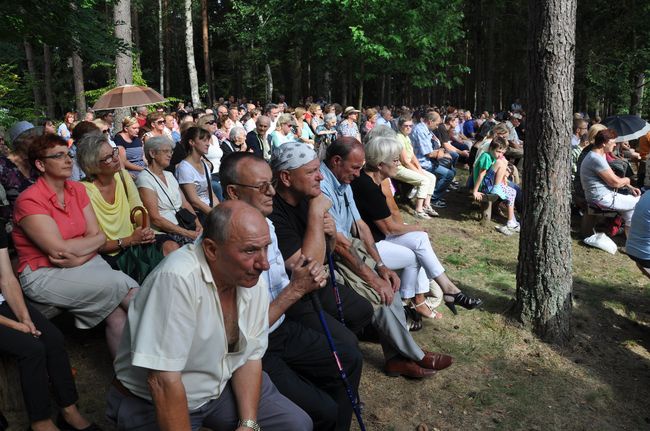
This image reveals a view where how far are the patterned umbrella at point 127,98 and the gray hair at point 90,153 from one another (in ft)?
17.5

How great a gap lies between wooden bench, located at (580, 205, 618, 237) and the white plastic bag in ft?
0.80

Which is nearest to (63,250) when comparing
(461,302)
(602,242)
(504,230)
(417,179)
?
(461,302)

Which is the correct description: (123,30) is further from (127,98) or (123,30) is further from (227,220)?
(227,220)

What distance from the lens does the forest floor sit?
371 centimetres

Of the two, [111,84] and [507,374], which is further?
[111,84]

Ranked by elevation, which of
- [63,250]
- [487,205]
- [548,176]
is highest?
[548,176]

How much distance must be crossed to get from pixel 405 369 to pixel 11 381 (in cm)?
260

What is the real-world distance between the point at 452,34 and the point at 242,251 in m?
19.7

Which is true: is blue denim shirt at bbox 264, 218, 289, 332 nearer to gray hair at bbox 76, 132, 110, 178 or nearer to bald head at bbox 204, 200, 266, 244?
bald head at bbox 204, 200, 266, 244

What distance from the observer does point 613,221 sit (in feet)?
27.2

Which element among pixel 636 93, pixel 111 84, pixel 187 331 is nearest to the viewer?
pixel 187 331

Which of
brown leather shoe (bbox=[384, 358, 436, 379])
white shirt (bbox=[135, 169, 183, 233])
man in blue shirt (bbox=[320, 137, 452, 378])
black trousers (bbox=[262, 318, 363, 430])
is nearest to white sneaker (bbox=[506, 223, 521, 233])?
man in blue shirt (bbox=[320, 137, 452, 378])

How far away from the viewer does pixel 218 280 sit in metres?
2.30

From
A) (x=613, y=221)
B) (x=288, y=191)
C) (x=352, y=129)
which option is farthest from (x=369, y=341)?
(x=352, y=129)
